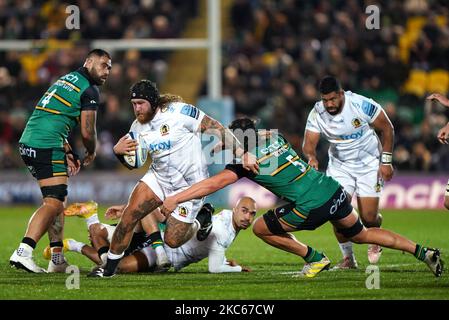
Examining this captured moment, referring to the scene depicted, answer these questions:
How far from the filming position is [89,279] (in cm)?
1052

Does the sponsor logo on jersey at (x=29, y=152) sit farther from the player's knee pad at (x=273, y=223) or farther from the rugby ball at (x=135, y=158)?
the player's knee pad at (x=273, y=223)

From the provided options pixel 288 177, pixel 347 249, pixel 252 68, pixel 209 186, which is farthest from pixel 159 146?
pixel 252 68

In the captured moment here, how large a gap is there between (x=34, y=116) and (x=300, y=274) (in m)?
3.30

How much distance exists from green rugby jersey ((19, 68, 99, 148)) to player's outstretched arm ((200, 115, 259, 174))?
1.20 m

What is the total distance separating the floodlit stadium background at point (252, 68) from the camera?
840 inches

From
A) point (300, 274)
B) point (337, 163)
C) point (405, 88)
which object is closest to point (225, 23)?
point (405, 88)

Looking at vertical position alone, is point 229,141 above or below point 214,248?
above

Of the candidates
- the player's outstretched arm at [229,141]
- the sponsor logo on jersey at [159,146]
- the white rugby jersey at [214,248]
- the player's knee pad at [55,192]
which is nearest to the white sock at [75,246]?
the player's knee pad at [55,192]

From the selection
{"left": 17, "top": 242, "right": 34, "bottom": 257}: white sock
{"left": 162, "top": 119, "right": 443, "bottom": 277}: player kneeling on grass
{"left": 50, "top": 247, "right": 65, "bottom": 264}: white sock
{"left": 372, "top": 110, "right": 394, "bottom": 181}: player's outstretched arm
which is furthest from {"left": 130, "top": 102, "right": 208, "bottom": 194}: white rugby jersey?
{"left": 372, "top": 110, "right": 394, "bottom": 181}: player's outstretched arm

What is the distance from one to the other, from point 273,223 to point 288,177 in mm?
542

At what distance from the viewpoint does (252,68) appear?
925 inches

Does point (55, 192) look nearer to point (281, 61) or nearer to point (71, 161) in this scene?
point (71, 161)

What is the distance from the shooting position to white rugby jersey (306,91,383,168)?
12109 mm

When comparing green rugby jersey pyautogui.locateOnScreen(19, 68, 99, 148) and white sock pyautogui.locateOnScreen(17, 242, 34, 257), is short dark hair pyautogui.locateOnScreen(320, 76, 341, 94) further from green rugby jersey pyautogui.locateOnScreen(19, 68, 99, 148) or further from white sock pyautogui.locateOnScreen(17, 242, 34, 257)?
white sock pyautogui.locateOnScreen(17, 242, 34, 257)
